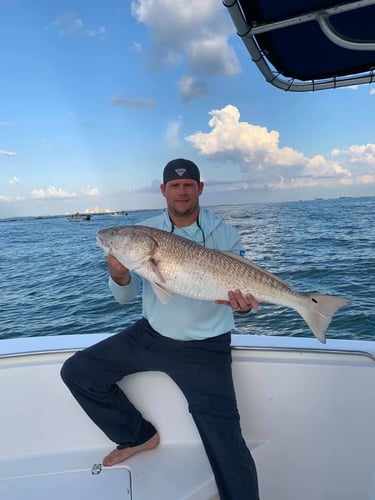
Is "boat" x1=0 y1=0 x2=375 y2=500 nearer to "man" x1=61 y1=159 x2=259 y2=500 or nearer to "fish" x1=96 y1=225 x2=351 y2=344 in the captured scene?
"man" x1=61 y1=159 x2=259 y2=500

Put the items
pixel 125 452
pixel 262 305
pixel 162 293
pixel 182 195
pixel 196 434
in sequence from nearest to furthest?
1. pixel 162 293
2. pixel 182 195
3. pixel 125 452
4. pixel 196 434
5. pixel 262 305

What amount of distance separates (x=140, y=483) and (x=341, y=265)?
43.7 feet

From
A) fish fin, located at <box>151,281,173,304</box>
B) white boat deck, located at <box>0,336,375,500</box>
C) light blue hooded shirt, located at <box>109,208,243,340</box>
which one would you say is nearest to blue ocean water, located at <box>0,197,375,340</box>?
white boat deck, located at <box>0,336,375,500</box>

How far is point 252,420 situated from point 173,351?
0.94 metres

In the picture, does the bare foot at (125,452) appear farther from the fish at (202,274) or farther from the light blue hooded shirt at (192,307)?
the fish at (202,274)

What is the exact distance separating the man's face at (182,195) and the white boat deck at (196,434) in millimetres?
1303

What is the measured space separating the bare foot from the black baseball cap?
2.29m

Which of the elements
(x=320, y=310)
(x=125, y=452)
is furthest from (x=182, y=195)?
(x=125, y=452)

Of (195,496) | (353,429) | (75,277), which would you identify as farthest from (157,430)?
(75,277)

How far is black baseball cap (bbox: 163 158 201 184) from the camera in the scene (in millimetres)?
3004

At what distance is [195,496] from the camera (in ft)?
9.15

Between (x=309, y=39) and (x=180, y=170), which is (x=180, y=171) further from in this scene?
(x=309, y=39)

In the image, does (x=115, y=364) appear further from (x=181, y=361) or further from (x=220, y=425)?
(x=220, y=425)

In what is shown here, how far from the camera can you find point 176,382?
2914 millimetres
